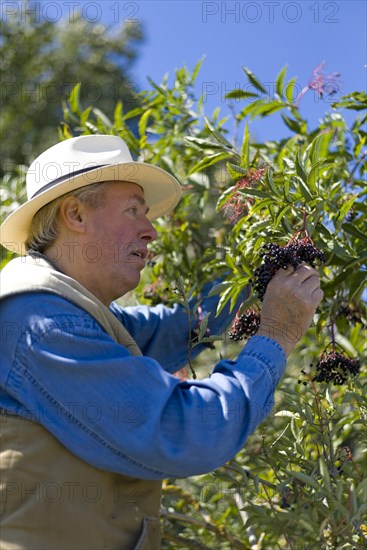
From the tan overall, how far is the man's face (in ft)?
0.85

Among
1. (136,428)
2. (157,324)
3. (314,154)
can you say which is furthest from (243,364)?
(157,324)

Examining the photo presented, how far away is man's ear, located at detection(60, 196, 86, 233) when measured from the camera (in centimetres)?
220

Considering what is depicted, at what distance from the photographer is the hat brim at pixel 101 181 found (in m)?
2.21

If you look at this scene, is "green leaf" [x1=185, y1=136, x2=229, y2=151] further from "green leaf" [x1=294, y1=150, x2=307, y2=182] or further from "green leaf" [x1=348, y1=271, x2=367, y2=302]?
"green leaf" [x1=348, y1=271, x2=367, y2=302]

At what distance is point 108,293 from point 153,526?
2.09 ft

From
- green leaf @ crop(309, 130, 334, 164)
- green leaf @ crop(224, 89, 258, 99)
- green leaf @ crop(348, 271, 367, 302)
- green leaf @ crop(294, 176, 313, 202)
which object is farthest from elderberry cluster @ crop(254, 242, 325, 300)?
green leaf @ crop(224, 89, 258, 99)

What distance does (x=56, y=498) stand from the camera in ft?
5.87

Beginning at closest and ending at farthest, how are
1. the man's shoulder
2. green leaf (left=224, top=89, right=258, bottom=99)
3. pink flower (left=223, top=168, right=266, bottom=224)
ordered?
1. the man's shoulder
2. pink flower (left=223, top=168, right=266, bottom=224)
3. green leaf (left=224, top=89, right=258, bottom=99)

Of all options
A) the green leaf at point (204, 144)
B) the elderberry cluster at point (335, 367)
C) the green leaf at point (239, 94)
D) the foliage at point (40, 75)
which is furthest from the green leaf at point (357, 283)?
the foliage at point (40, 75)

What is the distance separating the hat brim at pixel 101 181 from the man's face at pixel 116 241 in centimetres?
6

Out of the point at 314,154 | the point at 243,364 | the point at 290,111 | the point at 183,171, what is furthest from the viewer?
the point at 183,171

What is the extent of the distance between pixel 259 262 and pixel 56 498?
102 cm

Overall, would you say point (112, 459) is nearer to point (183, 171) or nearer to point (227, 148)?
point (227, 148)

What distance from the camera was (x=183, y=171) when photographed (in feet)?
10.4
